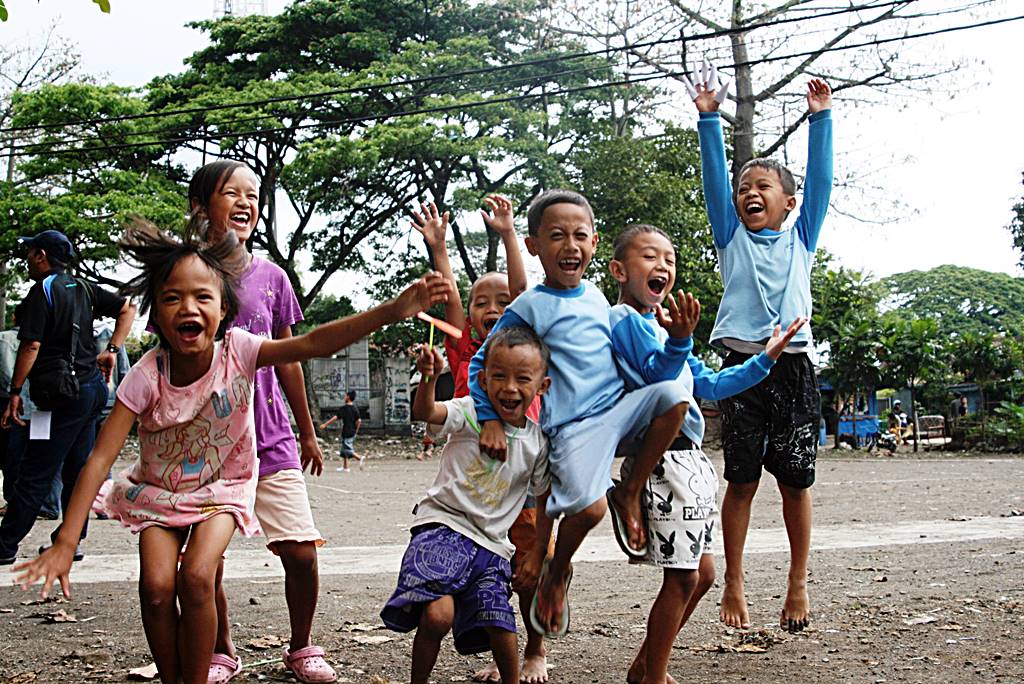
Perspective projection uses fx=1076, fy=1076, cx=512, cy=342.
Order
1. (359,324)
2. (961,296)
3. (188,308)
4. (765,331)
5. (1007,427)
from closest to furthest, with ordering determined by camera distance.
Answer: (359,324) < (188,308) < (765,331) < (1007,427) < (961,296)

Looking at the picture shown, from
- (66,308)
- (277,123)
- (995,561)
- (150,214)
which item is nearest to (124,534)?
(66,308)

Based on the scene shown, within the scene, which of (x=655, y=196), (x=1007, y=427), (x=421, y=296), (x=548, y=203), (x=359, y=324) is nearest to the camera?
(x=421, y=296)

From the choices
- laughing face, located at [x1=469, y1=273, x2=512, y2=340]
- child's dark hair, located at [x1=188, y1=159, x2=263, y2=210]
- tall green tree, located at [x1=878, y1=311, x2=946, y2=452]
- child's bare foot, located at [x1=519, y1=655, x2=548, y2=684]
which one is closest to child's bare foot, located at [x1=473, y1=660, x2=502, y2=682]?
child's bare foot, located at [x1=519, y1=655, x2=548, y2=684]

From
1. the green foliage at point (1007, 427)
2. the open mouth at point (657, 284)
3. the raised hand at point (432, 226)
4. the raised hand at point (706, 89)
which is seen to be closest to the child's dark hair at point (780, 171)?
the raised hand at point (706, 89)

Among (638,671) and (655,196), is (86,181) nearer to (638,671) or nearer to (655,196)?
(655,196)

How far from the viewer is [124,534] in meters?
9.25

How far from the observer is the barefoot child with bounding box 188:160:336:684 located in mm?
4113

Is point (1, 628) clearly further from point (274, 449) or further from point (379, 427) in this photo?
point (379, 427)

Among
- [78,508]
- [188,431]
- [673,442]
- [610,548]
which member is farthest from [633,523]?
[610,548]

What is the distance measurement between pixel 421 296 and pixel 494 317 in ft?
4.57

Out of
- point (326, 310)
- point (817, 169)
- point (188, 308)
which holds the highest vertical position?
point (326, 310)

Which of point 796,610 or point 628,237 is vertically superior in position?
point 628,237

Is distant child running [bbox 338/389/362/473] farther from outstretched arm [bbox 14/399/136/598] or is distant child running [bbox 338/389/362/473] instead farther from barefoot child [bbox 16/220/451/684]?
outstretched arm [bbox 14/399/136/598]

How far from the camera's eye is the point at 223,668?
13.3 feet
